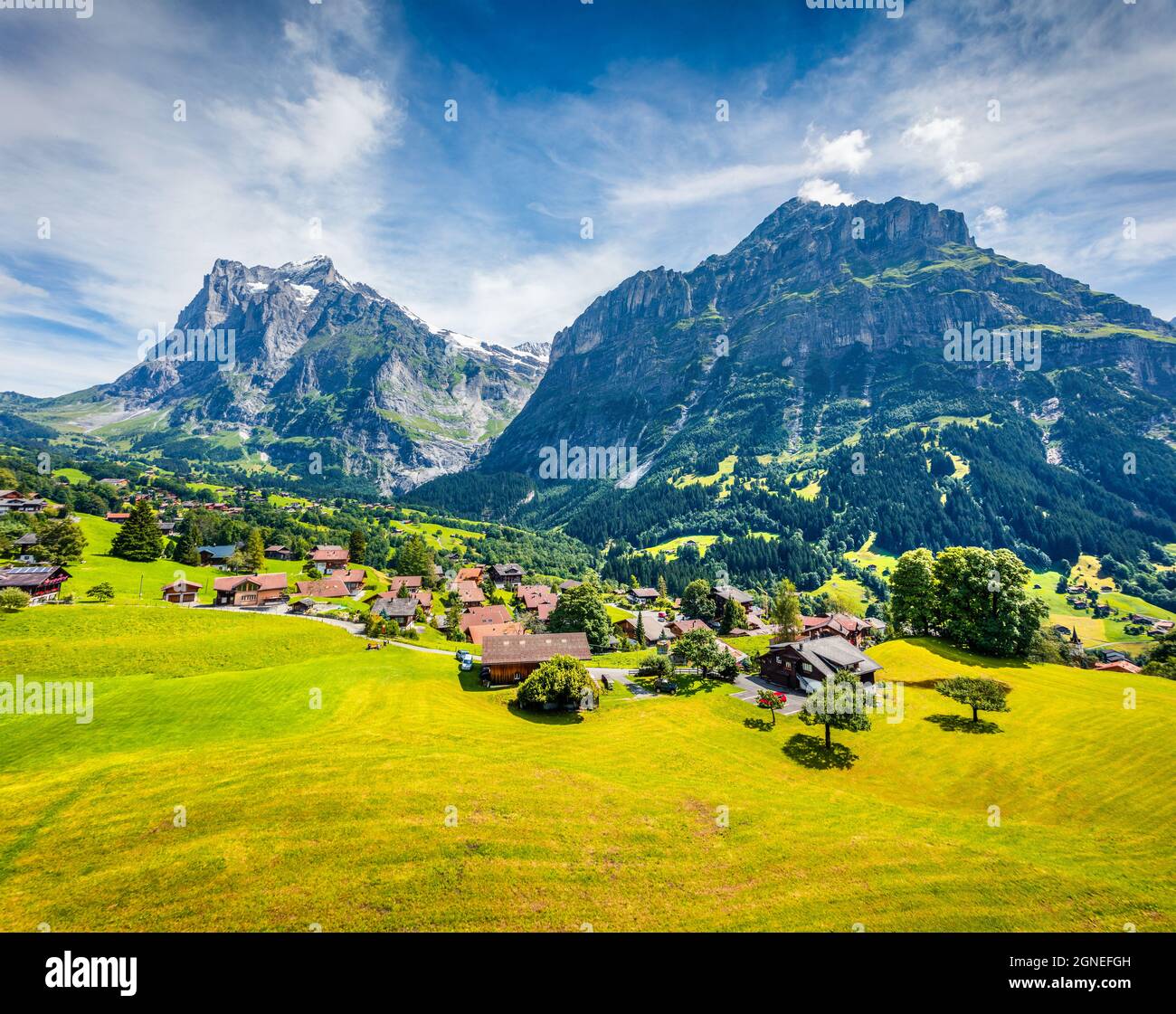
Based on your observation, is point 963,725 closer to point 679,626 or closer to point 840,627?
point 679,626

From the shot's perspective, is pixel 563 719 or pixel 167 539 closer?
pixel 563 719

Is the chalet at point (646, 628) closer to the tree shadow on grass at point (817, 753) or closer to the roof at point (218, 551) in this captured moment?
the tree shadow on grass at point (817, 753)

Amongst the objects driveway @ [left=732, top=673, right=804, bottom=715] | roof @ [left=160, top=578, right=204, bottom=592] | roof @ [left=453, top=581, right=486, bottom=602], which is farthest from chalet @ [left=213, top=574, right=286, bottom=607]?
driveway @ [left=732, top=673, right=804, bottom=715]

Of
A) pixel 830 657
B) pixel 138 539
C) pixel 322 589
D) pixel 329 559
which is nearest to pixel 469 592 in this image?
pixel 322 589

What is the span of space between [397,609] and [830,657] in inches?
3109

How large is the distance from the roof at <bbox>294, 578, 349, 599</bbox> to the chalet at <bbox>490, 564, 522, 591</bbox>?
181 feet

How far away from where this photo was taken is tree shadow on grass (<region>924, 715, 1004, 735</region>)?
44.0 metres

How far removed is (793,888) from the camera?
20625 millimetres

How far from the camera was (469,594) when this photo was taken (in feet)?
422

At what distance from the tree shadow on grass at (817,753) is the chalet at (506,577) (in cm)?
12647

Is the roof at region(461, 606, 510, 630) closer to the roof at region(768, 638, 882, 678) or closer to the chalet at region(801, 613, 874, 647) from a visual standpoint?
the roof at region(768, 638, 882, 678)
